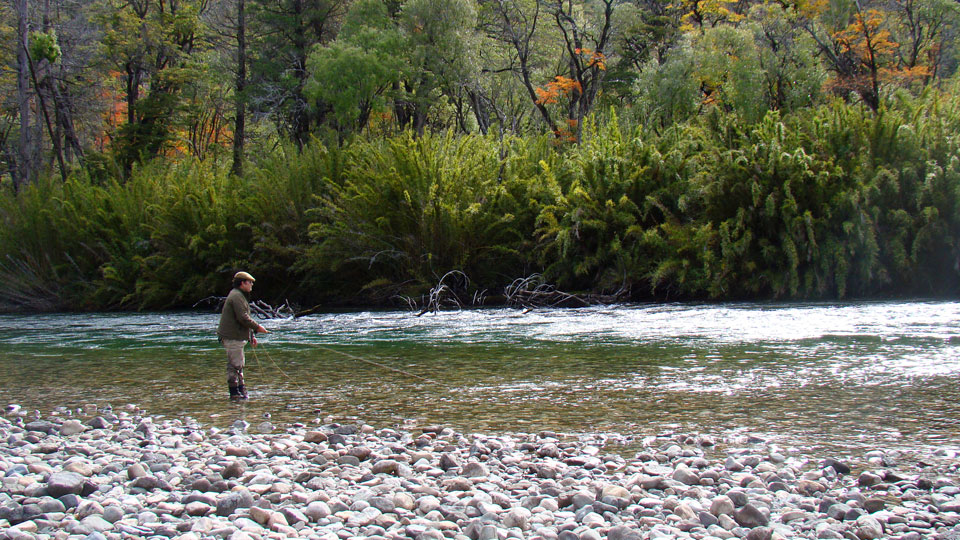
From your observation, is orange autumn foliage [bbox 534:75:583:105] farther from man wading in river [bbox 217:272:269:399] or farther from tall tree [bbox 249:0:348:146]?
man wading in river [bbox 217:272:269:399]

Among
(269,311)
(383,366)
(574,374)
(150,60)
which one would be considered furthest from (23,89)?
(574,374)

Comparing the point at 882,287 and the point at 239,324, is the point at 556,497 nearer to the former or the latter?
the point at 239,324

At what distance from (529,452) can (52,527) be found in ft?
6.87

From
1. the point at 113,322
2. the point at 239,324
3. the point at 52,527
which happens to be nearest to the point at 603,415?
the point at 239,324

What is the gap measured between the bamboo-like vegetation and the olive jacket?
286 inches

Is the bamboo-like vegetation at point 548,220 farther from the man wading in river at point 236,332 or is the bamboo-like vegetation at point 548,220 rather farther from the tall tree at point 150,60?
the tall tree at point 150,60

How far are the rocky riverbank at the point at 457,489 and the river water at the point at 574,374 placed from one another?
47 centimetres

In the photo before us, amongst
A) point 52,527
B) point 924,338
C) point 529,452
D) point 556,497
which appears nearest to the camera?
point 52,527

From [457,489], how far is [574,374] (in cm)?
292

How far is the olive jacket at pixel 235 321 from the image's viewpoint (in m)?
5.42

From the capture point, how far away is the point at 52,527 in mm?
2924

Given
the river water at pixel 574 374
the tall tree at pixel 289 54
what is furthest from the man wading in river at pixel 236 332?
the tall tree at pixel 289 54

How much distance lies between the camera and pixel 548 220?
1311 cm

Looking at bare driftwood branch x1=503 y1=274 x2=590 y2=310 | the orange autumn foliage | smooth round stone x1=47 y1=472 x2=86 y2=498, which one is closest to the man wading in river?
smooth round stone x1=47 y1=472 x2=86 y2=498
